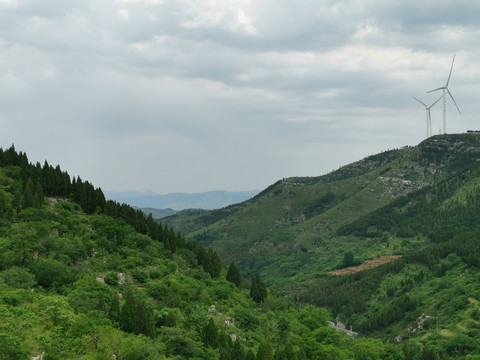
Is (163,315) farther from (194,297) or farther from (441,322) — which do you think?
(441,322)

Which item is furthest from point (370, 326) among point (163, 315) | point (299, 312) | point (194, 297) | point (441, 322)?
point (163, 315)

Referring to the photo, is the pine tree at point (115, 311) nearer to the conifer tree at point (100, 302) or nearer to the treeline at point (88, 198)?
the conifer tree at point (100, 302)

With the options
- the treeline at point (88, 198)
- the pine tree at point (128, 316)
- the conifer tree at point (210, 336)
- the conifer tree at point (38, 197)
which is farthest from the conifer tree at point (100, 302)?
the treeline at point (88, 198)

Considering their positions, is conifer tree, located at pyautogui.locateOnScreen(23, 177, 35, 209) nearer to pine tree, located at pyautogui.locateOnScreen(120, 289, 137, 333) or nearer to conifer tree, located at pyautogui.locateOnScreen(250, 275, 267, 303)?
pine tree, located at pyautogui.locateOnScreen(120, 289, 137, 333)

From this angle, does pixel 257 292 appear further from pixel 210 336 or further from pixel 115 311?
pixel 115 311

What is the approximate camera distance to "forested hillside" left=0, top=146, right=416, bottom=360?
56.5 metres

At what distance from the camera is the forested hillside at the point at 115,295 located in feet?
185

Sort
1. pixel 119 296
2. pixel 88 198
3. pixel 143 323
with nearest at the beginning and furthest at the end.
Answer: pixel 143 323, pixel 119 296, pixel 88 198

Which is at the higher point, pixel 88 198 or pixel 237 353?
pixel 88 198

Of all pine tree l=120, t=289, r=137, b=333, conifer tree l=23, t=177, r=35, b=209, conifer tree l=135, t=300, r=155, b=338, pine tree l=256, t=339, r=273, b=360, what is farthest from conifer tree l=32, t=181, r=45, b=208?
pine tree l=256, t=339, r=273, b=360

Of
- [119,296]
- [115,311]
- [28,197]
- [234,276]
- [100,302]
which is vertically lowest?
[234,276]

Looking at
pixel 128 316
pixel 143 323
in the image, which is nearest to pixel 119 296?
pixel 128 316

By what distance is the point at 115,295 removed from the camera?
71812 mm

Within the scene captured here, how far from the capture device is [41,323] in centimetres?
5731
